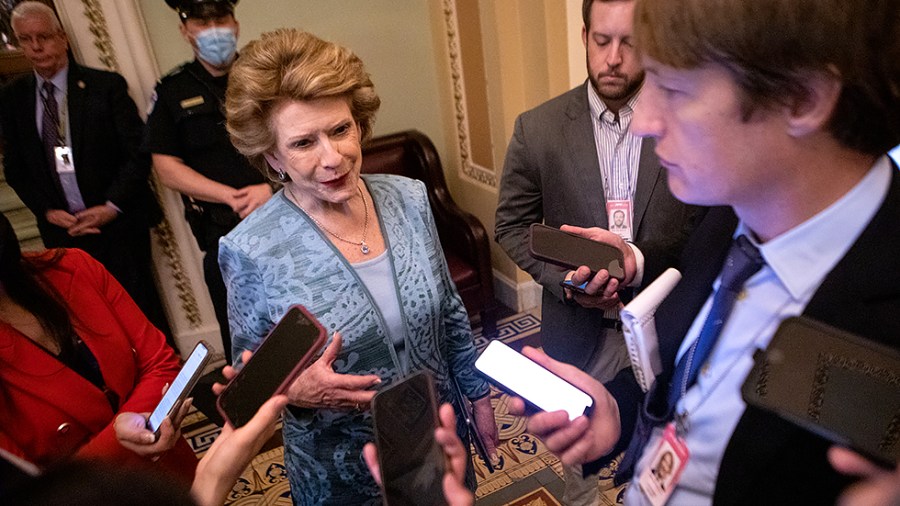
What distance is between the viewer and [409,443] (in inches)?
38.6

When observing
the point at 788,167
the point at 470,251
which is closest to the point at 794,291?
the point at 788,167

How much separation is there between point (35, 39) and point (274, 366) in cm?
246

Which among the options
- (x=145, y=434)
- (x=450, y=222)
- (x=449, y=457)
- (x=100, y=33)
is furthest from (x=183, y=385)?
(x=100, y=33)

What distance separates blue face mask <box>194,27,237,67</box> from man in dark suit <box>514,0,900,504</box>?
2219mm

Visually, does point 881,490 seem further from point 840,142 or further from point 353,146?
point 353,146

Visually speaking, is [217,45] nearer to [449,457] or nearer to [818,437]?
[449,457]

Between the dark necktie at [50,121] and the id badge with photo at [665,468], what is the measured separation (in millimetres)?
3005

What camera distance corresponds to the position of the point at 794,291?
77 cm

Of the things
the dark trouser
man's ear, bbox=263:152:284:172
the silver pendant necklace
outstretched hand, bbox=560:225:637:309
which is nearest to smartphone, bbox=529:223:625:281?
outstretched hand, bbox=560:225:637:309

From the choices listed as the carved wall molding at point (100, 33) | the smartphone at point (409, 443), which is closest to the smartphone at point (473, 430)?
the smartphone at point (409, 443)

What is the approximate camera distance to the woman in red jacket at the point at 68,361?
49.4 inches

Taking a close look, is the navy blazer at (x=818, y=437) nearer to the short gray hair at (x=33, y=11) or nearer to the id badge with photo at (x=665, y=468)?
the id badge with photo at (x=665, y=468)

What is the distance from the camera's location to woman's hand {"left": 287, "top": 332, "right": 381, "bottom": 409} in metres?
1.20

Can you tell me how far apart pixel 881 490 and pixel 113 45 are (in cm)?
338
